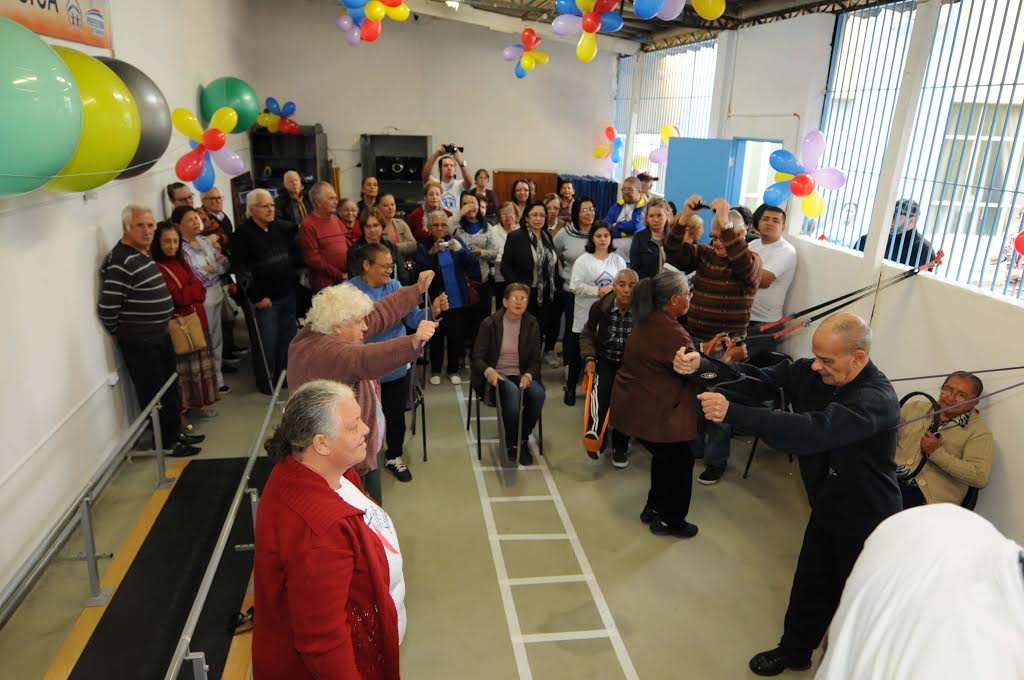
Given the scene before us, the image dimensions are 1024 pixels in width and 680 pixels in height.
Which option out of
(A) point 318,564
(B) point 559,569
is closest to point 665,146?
(B) point 559,569

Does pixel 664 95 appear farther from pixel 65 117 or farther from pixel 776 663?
pixel 65 117

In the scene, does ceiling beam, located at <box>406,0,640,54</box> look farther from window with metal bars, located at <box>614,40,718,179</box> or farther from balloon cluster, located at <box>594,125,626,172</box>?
balloon cluster, located at <box>594,125,626,172</box>

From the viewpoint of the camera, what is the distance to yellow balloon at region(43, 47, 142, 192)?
3004mm

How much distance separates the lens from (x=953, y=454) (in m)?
3.41

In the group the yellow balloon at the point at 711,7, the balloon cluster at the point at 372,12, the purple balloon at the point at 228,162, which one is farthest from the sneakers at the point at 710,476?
the balloon cluster at the point at 372,12

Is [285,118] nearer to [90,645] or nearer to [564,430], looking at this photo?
[564,430]

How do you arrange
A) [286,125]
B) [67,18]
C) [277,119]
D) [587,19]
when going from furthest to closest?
1. [286,125]
2. [277,119]
3. [587,19]
4. [67,18]

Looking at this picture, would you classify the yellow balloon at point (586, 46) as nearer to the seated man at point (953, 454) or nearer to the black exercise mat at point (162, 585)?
the seated man at point (953, 454)

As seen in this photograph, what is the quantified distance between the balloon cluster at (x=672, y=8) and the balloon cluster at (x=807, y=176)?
1.11 metres

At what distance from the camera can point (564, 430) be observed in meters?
5.20

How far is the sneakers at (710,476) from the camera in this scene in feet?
14.9

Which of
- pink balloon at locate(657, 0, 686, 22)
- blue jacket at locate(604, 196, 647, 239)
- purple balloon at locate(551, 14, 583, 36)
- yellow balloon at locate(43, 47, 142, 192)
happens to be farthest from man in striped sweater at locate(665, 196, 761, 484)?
yellow balloon at locate(43, 47, 142, 192)

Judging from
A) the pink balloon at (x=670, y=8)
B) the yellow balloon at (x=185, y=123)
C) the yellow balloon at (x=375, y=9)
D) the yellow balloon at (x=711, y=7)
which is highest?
the yellow balloon at (x=375, y=9)

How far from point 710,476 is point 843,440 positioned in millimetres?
2258
